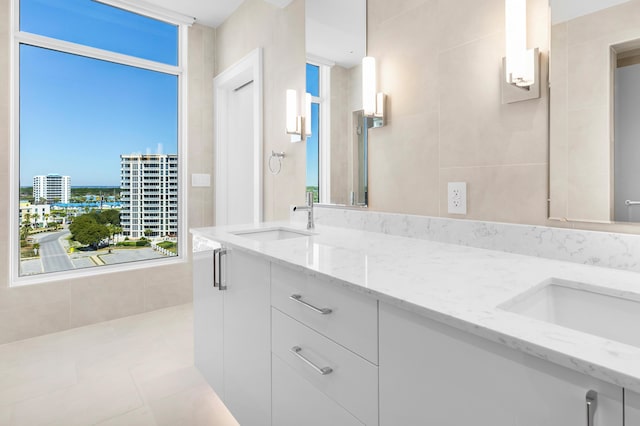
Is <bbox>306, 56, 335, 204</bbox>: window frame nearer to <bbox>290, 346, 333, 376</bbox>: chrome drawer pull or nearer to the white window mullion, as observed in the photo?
<bbox>290, 346, 333, 376</bbox>: chrome drawer pull

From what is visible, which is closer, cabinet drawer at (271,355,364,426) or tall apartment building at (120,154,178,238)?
cabinet drawer at (271,355,364,426)

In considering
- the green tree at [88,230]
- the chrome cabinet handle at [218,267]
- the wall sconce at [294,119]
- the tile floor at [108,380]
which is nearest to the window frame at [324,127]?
the wall sconce at [294,119]

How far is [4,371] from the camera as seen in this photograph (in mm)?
2039

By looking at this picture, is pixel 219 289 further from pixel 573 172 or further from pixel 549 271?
pixel 573 172

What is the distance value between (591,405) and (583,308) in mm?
440

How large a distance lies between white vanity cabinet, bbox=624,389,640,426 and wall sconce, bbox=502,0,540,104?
0.98 m

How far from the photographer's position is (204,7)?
2.97 metres

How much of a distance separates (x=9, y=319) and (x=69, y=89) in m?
1.78

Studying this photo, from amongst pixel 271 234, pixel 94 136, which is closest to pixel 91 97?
pixel 94 136

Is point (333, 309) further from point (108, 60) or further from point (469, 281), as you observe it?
point (108, 60)

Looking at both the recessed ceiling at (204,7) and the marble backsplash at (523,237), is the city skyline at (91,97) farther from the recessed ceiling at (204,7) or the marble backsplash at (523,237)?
the marble backsplash at (523,237)

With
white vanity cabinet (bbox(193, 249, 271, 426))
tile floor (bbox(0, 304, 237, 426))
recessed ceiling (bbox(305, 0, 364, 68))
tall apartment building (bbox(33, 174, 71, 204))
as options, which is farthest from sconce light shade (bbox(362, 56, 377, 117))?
tall apartment building (bbox(33, 174, 71, 204))

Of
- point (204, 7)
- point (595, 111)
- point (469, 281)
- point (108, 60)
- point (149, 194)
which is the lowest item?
point (469, 281)

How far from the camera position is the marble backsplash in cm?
95
